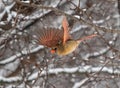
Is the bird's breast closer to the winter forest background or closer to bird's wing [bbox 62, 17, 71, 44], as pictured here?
bird's wing [bbox 62, 17, 71, 44]

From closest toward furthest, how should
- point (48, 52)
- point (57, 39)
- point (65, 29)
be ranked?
point (65, 29) < point (57, 39) < point (48, 52)

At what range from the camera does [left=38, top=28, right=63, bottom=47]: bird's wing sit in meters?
2.11

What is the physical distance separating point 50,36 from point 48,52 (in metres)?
2.10

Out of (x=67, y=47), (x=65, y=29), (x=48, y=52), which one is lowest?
(x=48, y=52)

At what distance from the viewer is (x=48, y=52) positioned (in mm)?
4195

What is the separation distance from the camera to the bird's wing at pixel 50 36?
2.11 meters

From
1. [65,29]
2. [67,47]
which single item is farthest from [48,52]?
[65,29]

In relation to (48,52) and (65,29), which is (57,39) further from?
(48,52)

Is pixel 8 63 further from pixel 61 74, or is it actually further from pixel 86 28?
pixel 86 28

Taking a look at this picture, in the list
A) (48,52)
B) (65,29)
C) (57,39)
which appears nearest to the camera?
(65,29)

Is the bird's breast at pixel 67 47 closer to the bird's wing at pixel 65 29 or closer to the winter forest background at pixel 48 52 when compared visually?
the bird's wing at pixel 65 29

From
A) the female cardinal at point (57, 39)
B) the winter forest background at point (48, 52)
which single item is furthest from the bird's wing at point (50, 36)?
the winter forest background at point (48, 52)

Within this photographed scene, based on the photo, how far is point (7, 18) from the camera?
3.88m

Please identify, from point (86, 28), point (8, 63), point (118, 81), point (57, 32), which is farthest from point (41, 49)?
point (57, 32)
